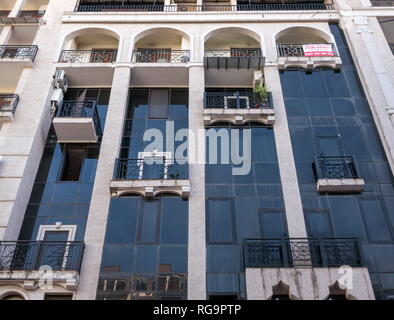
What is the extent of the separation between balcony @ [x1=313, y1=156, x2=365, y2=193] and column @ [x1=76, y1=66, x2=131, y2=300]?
7743 mm

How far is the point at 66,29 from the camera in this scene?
68.0 ft

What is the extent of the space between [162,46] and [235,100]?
19.7ft

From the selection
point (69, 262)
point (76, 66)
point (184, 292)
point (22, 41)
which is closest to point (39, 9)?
point (22, 41)

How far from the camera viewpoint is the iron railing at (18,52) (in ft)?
62.1

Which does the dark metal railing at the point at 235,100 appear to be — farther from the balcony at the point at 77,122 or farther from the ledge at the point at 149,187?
the balcony at the point at 77,122

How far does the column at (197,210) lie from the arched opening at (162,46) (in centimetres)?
215

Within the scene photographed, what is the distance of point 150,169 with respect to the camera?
15.8 metres


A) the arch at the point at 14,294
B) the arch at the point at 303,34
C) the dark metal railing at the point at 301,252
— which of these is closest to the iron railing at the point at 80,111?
the arch at the point at 14,294

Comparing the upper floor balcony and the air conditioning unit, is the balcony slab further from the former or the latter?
the upper floor balcony

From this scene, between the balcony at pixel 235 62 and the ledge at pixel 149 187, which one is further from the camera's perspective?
the balcony at pixel 235 62

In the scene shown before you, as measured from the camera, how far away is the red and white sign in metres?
18.9
